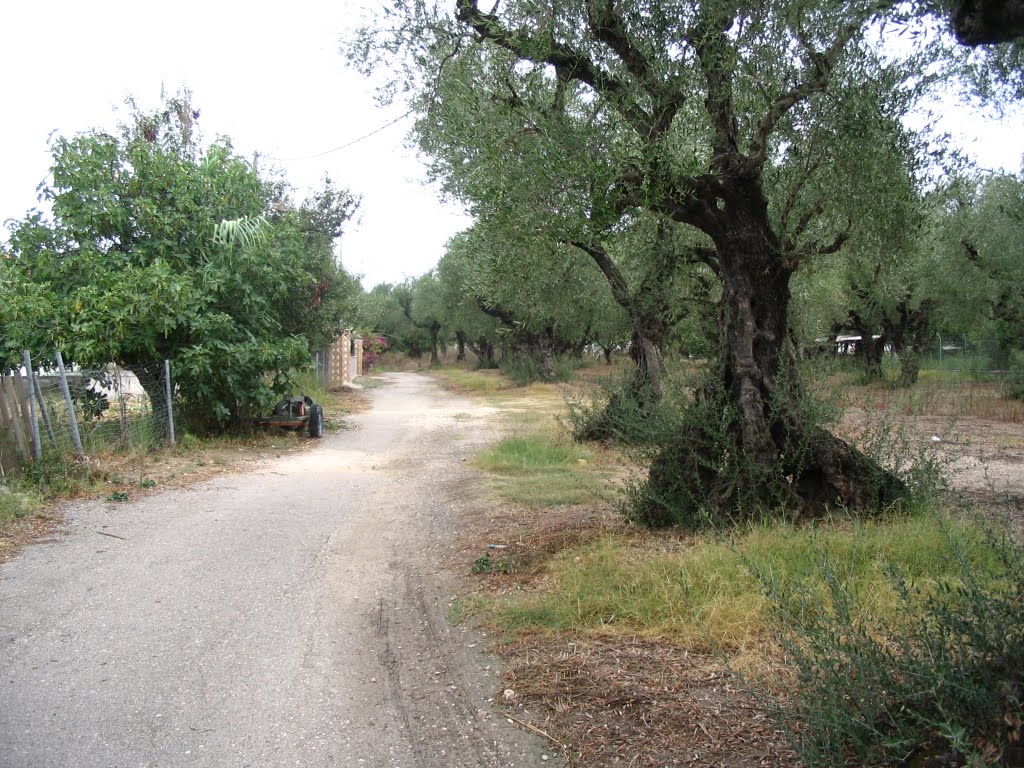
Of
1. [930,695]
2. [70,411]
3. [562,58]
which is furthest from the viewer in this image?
[70,411]

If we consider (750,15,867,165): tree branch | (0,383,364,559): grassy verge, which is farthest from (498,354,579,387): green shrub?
(750,15,867,165): tree branch

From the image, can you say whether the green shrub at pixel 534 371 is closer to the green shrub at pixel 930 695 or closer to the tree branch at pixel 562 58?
the tree branch at pixel 562 58

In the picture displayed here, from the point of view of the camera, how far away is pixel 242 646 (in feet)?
15.8

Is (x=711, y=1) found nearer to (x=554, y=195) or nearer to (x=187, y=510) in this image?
(x=554, y=195)

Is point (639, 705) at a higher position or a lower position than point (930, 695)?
lower

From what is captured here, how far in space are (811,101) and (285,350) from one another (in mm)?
10163

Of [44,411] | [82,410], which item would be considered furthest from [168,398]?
[44,411]

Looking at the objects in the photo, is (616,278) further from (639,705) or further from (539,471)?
(639,705)

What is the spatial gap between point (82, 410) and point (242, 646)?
7711mm

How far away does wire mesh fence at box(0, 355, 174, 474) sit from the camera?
362 inches

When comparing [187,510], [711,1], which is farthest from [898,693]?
[187,510]

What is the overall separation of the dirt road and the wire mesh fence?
4.68ft

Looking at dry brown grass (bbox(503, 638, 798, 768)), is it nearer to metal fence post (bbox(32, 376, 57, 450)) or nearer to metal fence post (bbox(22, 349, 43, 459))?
metal fence post (bbox(22, 349, 43, 459))

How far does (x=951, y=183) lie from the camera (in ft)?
24.6
